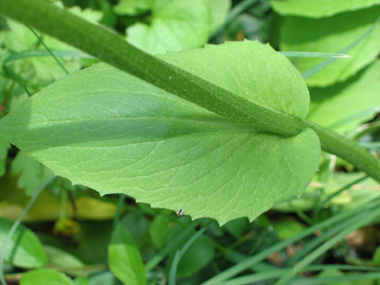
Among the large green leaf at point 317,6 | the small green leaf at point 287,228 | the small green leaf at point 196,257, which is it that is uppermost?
the large green leaf at point 317,6

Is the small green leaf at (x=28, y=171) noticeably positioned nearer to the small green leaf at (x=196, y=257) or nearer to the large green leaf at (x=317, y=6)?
the small green leaf at (x=196, y=257)

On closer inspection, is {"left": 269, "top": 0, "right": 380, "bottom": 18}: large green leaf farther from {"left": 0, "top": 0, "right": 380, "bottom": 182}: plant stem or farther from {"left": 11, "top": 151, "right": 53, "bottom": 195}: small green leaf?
{"left": 11, "top": 151, "right": 53, "bottom": 195}: small green leaf

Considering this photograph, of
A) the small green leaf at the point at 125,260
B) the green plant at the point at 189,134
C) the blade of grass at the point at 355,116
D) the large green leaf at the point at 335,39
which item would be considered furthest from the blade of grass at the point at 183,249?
the large green leaf at the point at 335,39

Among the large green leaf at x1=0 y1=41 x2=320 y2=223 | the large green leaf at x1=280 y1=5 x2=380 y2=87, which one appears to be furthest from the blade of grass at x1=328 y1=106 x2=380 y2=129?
the large green leaf at x1=0 y1=41 x2=320 y2=223

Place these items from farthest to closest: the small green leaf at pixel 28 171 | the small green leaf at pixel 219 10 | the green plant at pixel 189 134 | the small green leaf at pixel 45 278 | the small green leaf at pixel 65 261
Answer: the small green leaf at pixel 219 10
the small green leaf at pixel 65 261
the small green leaf at pixel 28 171
the small green leaf at pixel 45 278
the green plant at pixel 189 134

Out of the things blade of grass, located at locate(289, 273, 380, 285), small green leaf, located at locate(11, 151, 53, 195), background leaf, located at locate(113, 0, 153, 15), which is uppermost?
background leaf, located at locate(113, 0, 153, 15)

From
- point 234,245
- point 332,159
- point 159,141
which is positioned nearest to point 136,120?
point 159,141
